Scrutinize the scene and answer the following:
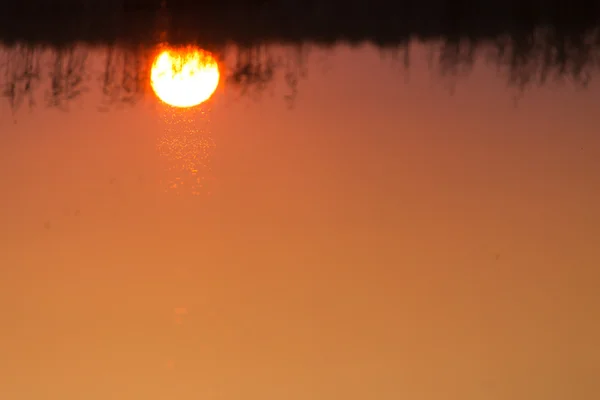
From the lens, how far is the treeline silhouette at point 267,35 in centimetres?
88

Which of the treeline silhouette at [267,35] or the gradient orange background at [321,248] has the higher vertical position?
the treeline silhouette at [267,35]

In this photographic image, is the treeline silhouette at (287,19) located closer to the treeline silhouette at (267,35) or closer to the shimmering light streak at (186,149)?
the treeline silhouette at (267,35)

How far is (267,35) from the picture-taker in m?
0.91

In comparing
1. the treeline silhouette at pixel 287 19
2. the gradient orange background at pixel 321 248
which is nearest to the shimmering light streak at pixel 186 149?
the gradient orange background at pixel 321 248

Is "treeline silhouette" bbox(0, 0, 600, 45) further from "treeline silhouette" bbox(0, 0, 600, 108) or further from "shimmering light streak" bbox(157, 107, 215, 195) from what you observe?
"shimmering light streak" bbox(157, 107, 215, 195)

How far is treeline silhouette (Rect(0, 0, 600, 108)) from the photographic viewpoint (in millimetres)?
Result: 876

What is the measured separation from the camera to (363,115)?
0.89m

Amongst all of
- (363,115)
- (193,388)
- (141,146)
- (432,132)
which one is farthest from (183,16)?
(193,388)

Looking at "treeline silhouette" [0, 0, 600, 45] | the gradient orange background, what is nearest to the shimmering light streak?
the gradient orange background

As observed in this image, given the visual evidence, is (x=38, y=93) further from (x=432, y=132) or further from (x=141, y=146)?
(x=432, y=132)

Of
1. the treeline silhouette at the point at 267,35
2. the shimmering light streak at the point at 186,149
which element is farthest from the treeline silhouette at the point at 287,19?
the shimmering light streak at the point at 186,149

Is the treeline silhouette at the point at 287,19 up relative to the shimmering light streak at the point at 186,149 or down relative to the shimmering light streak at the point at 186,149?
up

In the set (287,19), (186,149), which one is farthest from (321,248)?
(287,19)

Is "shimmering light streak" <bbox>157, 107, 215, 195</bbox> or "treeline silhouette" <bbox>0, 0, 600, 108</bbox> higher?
"treeline silhouette" <bbox>0, 0, 600, 108</bbox>
